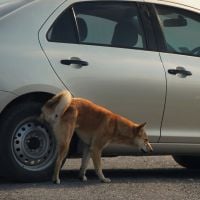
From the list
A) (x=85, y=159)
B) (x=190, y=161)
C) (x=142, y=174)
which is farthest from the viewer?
(x=190, y=161)

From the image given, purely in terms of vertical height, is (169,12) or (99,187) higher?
(169,12)

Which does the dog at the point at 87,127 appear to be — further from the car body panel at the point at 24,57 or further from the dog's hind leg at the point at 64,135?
the car body panel at the point at 24,57

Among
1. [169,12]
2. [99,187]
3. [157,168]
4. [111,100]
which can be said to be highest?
[169,12]

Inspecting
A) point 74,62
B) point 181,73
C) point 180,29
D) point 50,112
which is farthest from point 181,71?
point 50,112

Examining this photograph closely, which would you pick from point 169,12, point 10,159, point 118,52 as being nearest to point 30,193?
point 10,159

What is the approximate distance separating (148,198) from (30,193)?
1.04m

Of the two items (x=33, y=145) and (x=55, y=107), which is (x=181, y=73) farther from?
(x=33, y=145)

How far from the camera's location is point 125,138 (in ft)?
26.1

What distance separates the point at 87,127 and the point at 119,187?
655 mm

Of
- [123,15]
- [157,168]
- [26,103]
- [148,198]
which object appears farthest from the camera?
[157,168]

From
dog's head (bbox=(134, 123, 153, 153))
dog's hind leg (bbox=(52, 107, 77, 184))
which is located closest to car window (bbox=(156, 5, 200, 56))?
dog's head (bbox=(134, 123, 153, 153))

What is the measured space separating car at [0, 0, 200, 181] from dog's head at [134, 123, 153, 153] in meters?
0.11

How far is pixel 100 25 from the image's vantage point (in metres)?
7.98

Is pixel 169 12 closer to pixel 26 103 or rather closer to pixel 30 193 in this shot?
pixel 26 103
